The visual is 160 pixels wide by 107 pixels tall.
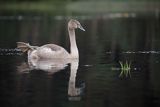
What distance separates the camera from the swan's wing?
2302 centimetres

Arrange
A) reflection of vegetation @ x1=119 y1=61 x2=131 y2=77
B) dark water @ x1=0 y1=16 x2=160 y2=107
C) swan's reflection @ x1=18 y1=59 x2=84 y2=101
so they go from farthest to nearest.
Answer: reflection of vegetation @ x1=119 y1=61 x2=131 y2=77
swan's reflection @ x1=18 y1=59 x2=84 y2=101
dark water @ x1=0 y1=16 x2=160 y2=107

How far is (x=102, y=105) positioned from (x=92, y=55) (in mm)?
10027

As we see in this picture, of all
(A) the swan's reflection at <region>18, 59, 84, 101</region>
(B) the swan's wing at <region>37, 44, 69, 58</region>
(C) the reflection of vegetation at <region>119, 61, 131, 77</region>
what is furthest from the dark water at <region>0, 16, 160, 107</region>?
(B) the swan's wing at <region>37, 44, 69, 58</region>

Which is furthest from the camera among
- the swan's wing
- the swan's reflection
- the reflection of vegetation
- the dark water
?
the swan's wing

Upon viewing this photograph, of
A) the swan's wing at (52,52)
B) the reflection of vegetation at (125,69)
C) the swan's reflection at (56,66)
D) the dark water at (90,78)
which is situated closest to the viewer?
the dark water at (90,78)

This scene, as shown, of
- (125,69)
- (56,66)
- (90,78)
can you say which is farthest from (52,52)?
(90,78)

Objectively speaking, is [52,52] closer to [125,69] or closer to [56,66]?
[56,66]

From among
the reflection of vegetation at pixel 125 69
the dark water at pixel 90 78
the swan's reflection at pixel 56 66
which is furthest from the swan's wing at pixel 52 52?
the reflection of vegetation at pixel 125 69

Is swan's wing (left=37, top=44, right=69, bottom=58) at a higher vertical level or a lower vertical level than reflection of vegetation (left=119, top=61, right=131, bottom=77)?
higher

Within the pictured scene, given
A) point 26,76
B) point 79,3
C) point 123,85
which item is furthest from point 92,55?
point 79,3

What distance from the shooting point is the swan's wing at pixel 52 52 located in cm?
2302

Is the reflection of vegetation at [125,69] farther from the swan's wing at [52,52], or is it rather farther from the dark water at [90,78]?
the swan's wing at [52,52]

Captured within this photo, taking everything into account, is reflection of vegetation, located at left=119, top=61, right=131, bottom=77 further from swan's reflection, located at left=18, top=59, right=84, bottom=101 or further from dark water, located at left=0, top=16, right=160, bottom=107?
swan's reflection, located at left=18, top=59, right=84, bottom=101

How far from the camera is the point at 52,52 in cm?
2316
